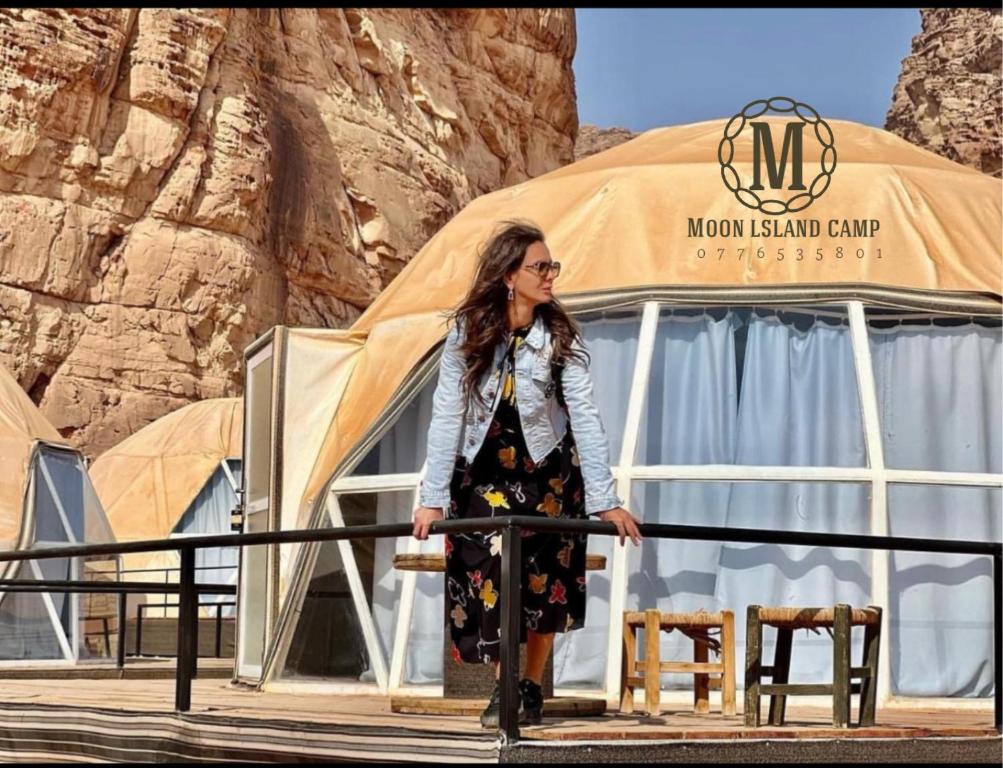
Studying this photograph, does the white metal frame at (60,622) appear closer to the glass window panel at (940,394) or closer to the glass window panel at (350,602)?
the glass window panel at (350,602)

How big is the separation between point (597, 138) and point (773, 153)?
8099cm

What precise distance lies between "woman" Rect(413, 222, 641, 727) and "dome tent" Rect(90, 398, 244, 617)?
2585cm

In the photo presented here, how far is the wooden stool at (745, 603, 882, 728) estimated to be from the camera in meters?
6.27

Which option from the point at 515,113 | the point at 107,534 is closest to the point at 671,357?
the point at 107,534

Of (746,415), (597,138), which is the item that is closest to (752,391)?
(746,415)

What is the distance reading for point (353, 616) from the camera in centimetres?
957

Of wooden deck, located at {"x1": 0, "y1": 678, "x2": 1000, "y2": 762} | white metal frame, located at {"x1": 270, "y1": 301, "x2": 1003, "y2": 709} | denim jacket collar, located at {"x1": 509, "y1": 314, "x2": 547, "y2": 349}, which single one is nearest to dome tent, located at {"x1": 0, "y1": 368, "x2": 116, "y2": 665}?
white metal frame, located at {"x1": 270, "y1": 301, "x2": 1003, "y2": 709}

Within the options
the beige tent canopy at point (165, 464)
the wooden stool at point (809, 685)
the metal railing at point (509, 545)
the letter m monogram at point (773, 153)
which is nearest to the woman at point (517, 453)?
the metal railing at point (509, 545)

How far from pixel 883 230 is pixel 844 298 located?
2.25 ft

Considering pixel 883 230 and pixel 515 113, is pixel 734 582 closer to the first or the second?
pixel 883 230

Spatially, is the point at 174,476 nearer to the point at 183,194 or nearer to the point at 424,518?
Answer: the point at 183,194

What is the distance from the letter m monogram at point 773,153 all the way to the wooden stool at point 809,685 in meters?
4.12

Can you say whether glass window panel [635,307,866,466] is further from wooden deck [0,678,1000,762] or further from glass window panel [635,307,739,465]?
wooden deck [0,678,1000,762]

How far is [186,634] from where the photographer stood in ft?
22.3
